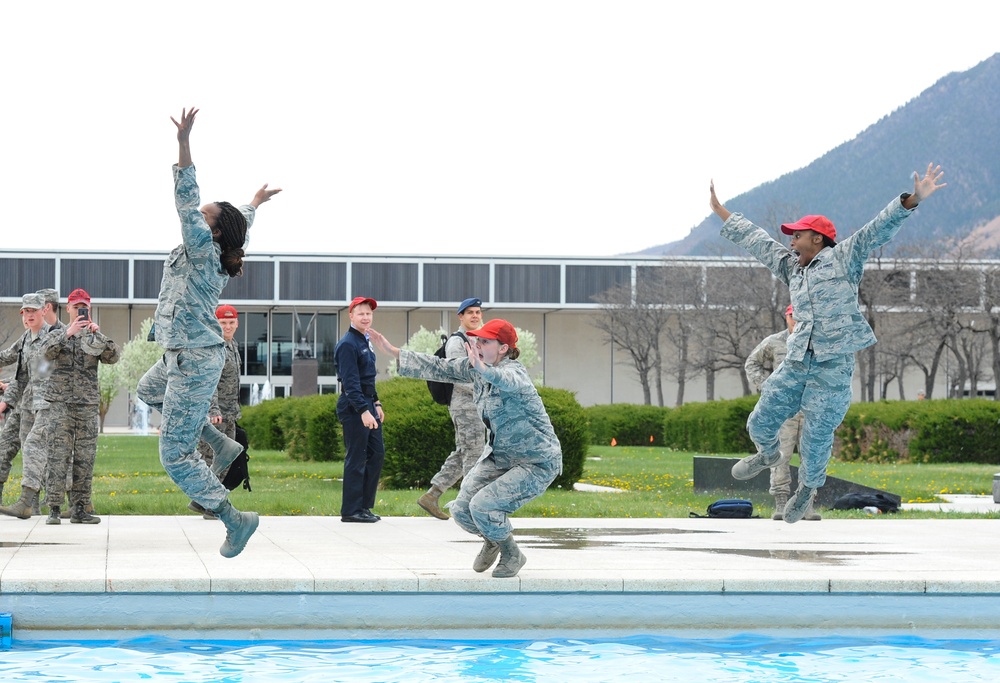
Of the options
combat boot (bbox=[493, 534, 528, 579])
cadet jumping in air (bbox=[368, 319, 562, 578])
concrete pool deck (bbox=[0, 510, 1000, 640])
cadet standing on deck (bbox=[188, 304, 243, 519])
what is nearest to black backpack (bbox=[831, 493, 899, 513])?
concrete pool deck (bbox=[0, 510, 1000, 640])

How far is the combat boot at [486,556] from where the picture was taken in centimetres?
765

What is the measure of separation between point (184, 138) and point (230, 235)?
72cm

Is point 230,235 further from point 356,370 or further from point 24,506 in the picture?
point 24,506

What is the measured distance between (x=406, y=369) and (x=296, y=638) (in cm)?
170

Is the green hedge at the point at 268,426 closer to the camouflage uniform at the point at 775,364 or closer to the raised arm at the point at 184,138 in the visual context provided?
the camouflage uniform at the point at 775,364

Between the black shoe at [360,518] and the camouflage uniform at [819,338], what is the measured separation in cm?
447

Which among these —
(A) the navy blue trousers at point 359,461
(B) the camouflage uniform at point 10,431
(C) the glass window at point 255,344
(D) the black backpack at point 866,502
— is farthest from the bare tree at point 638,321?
(B) the camouflage uniform at point 10,431

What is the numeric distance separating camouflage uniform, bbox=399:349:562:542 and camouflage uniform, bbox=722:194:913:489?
1.73 metres

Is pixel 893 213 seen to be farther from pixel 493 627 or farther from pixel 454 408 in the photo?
pixel 454 408

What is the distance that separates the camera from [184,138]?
729 centimetres

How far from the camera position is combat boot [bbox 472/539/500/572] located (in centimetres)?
765

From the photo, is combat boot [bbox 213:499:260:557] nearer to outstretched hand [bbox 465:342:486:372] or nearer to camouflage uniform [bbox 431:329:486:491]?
outstretched hand [bbox 465:342:486:372]

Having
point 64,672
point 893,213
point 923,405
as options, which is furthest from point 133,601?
point 923,405

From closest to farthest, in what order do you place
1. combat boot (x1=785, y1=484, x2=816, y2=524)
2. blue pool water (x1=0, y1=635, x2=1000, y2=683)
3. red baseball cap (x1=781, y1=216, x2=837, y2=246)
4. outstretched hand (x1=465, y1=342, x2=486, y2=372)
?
1. blue pool water (x1=0, y1=635, x2=1000, y2=683)
2. outstretched hand (x1=465, y1=342, x2=486, y2=372)
3. red baseball cap (x1=781, y1=216, x2=837, y2=246)
4. combat boot (x1=785, y1=484, x2=816, y2=524)
